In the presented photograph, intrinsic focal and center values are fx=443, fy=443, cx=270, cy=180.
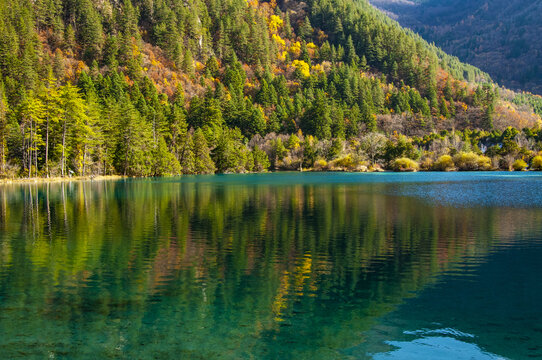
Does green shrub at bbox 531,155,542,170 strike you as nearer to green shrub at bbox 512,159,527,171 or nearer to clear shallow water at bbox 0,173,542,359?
green shrub at bbox 512,159,527,171

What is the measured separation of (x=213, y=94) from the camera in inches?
6137

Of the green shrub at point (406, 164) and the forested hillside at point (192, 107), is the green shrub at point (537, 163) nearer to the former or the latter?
the forested hillside at point (192, 107)

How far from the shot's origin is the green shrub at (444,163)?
124562 millimetres

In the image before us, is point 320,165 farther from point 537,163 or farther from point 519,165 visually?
point 537,163

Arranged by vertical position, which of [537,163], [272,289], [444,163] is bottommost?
[272,289]

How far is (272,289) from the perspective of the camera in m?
13.2

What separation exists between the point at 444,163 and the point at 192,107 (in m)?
77.2

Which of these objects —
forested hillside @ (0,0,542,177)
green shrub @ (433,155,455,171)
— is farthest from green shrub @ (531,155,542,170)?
green shrub @ (433,155,455,171)

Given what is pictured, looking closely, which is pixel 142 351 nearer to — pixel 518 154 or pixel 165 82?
pixel 518 154

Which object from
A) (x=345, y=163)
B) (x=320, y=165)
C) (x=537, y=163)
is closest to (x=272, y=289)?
(x=537, y=163)

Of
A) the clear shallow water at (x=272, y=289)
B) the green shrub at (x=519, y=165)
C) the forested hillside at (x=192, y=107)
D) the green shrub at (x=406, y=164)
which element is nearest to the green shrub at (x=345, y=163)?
the forested hillside at (x=192, y=107)

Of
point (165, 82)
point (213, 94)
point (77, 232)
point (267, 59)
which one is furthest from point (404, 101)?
point (77, 232)

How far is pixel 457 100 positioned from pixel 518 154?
81.5 meters

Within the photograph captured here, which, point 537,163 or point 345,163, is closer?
point 537,163
